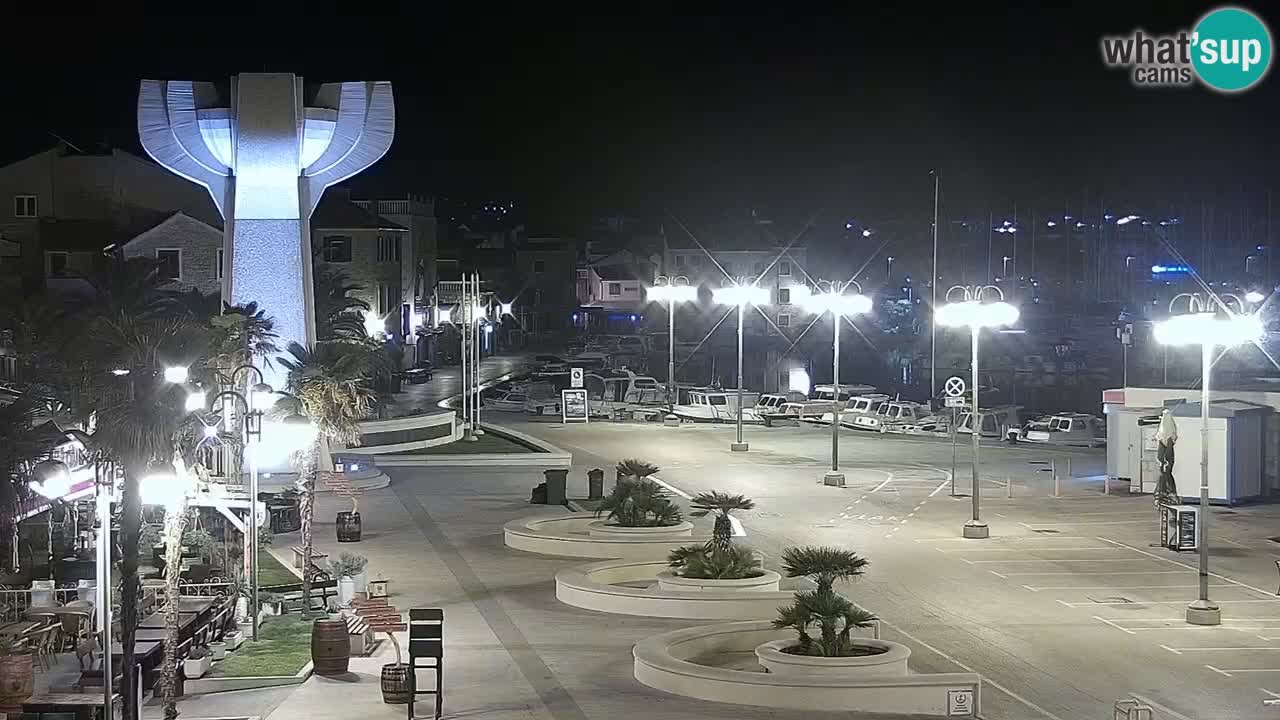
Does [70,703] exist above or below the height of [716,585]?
below

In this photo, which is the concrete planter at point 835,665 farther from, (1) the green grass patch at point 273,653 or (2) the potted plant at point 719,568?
(1) the green grass patch at point 273,653

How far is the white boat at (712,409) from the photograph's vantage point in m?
72.2

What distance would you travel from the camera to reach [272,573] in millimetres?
32406

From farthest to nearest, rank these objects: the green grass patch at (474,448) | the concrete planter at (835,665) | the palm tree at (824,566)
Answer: the green grass patch at (474,448) → the palm tree at (824,566) → the concrete planter at (835,665)

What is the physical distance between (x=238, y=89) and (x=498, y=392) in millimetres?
38560

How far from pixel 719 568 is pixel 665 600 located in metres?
1.35

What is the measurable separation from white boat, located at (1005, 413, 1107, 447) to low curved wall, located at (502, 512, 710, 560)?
95.3 feet

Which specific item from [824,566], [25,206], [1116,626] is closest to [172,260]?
[25,206]

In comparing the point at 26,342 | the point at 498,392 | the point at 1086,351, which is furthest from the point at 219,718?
the point at 1086,351

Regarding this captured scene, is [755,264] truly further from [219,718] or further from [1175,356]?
[219,718]

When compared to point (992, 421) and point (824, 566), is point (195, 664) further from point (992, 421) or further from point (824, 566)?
point (992, 421)

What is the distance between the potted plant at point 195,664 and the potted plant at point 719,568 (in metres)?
7.97

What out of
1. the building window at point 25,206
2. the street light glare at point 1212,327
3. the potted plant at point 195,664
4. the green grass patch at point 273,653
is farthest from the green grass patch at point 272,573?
the building window at point 25,206

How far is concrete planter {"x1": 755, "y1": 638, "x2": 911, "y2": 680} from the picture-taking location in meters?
21.3
